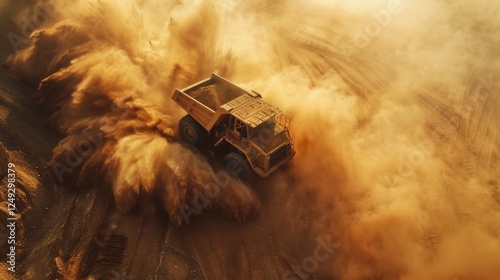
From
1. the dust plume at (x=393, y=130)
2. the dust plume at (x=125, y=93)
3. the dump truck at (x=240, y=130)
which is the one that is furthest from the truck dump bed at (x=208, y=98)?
the dust plume at (x=393, y=130)

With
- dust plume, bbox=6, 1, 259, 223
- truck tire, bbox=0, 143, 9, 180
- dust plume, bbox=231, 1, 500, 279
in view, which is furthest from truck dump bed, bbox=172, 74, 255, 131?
truck tire, bbox=0, 143, 9, 180

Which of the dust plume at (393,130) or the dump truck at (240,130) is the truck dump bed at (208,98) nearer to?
the dump truck at (240,130)

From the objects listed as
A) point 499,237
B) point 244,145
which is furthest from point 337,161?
point 499,237

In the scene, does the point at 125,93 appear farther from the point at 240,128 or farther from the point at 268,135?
the point at 268,135

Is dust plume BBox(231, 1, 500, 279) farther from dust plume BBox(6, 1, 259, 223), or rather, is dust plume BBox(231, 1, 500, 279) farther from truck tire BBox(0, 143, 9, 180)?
truck tire BBox(0, 143, 9, 180)

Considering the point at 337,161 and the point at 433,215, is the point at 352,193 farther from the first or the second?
the point at 433,215

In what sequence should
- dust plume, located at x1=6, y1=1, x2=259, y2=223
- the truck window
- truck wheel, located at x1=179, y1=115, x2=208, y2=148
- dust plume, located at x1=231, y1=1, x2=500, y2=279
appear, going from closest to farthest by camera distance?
dust plume, located at x1=231, y1=1, x2=500, y2=279 < dust plume, located at x1=6, y1=1, x2=259, y2=223 < the truck window < truck wheel, located at x1=179, y1=115, x2=208, y2=148

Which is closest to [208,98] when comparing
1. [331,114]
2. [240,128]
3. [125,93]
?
[240,128]
